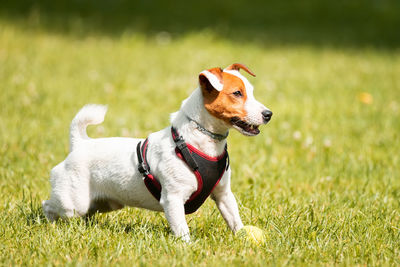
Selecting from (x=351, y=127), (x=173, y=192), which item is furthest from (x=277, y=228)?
(x=351, y=127)

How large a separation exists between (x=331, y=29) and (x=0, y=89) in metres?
10.4

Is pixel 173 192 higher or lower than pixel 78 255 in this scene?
higher

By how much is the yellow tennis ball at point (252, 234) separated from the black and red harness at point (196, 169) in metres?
0.32

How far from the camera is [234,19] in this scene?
15359 mm

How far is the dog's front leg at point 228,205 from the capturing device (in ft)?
10.8

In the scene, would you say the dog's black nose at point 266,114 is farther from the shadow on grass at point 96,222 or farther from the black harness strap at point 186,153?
the shadow on grass at point 96,222

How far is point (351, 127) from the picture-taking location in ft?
20.6

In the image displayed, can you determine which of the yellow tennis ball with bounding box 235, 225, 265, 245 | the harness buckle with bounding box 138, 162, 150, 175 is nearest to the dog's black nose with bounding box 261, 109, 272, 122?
the yellow tennis ball with bounding box 235, 225, 265, 245

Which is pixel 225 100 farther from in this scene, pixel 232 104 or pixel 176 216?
pixel 176 216

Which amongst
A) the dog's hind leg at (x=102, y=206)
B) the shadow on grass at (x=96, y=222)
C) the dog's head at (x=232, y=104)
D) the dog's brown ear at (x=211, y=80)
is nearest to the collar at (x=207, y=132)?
the dog's head at (x=232, y=104)

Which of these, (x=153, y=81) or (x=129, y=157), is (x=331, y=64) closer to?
(x=153, y=81)

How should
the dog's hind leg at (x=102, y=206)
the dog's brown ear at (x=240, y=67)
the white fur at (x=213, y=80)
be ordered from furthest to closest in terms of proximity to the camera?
→ 1. the dog's hind leg at (x=102, y=206)
2. the dog's brown ear at (x=240, y=67)
3. the white fur at (x=213, y=80)

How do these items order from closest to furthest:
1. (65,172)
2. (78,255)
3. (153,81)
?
1. (78,255)
2. (65,172)
3. (153,81)

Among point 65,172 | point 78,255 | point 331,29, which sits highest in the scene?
point 331,29
